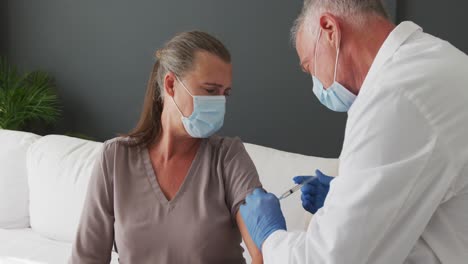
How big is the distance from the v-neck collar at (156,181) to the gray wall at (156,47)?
1.07 meters

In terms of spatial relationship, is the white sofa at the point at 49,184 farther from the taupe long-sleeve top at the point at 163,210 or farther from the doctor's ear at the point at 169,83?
the doctor's ear at the point at 169,83

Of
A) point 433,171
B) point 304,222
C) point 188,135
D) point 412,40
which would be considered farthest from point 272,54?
point 433,171

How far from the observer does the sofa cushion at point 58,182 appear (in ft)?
8.77

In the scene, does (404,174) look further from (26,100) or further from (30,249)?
(26,100)

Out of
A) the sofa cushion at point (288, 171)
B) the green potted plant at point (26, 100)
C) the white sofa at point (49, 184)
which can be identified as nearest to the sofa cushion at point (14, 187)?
the white sofa at point (49, 184)

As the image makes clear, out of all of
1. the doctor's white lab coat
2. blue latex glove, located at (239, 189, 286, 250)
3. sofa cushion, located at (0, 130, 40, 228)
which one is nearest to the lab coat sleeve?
the doctor's white lab coat

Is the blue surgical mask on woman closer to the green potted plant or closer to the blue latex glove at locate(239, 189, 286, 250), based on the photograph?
the blue latex glove at locate(239, 189, 286, 250)

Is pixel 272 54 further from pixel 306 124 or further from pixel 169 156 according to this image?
pixel 169 156

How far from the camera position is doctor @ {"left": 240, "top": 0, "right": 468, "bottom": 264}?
1060 mm

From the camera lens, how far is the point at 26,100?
3.30 m

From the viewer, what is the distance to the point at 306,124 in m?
Result: 2.82

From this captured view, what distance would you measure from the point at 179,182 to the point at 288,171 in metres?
0.67

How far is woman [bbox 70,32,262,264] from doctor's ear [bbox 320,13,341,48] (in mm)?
525

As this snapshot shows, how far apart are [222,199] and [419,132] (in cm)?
77
